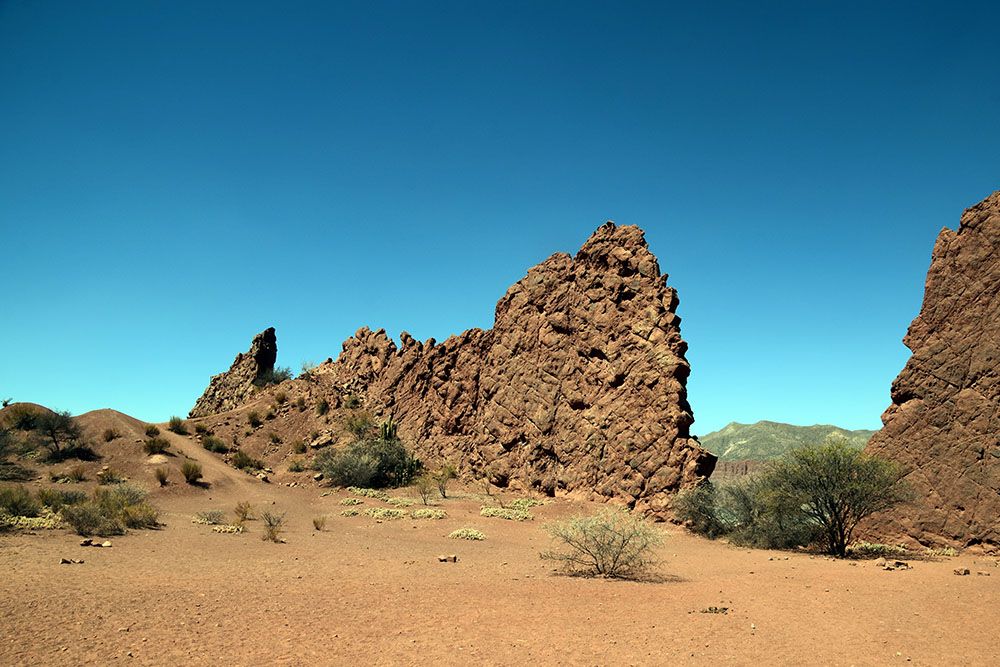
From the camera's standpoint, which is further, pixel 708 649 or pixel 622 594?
pixel 622 594

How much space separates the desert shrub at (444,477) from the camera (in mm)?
33781

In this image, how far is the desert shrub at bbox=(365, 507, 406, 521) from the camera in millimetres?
26672

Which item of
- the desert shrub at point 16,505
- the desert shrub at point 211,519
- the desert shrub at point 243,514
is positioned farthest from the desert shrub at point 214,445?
the desert shrub at point 16,505

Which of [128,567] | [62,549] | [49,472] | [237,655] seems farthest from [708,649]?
[49,472]

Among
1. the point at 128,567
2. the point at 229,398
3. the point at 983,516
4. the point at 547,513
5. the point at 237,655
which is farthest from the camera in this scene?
the point at 229,398

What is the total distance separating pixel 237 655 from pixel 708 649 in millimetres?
6482

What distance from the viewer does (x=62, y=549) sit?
51.2 feet

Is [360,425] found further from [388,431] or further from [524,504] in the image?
[524,504]

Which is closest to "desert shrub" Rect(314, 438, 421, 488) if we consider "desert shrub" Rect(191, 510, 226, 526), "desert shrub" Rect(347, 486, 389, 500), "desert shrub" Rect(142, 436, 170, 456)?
"desert shrub" Rect(347, 486, 389, 500)

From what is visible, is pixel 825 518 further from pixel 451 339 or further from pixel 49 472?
pixel 49 472

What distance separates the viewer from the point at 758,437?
130 meters

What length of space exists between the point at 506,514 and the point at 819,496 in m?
12.8

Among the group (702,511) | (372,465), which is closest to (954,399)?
(702,511)

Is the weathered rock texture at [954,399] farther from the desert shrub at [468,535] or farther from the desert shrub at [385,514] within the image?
the desert shrub at [385,514]
